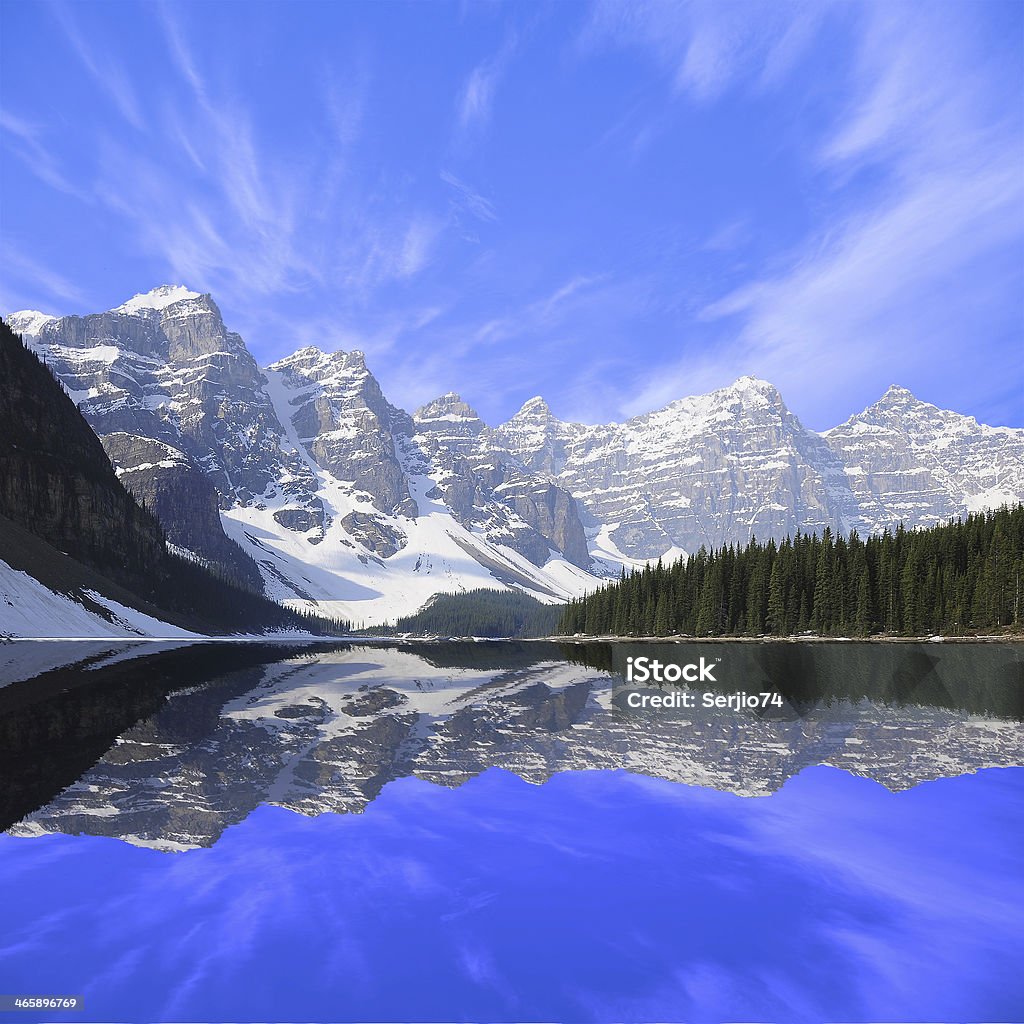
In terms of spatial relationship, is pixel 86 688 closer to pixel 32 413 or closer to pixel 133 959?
pixel 133 959

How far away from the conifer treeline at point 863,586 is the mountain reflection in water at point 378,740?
66.4 meters

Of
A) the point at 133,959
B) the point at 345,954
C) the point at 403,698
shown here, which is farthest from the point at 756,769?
the point at 403,698

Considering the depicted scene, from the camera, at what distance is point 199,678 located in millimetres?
40281

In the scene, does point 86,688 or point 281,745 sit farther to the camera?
point 86,688

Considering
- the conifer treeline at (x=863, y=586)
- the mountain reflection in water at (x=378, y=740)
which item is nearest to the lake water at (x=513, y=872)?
the mountain reflection in water at (x=378, y=740)

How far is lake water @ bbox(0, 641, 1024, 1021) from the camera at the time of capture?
764cm

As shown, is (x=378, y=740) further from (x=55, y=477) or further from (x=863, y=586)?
(x=55, y=477)

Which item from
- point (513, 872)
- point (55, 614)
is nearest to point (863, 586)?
point (513, 872)

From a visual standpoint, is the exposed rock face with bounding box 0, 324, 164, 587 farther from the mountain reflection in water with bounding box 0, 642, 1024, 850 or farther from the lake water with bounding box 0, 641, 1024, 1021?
the lake water with bounding box 0, 641, 1024, 1021

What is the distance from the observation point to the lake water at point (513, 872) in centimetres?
764

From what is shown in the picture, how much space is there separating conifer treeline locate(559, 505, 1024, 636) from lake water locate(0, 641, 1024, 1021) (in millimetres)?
86217

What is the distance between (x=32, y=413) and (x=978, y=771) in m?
199

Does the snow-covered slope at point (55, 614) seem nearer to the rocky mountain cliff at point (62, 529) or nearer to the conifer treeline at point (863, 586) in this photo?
the rocky mountain cliff at point (62, 529)

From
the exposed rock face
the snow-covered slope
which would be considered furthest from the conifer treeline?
the exposed rock face
